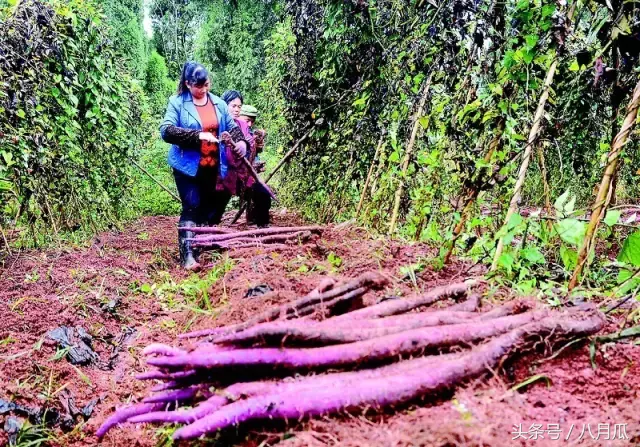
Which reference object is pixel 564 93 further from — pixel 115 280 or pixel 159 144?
pixel 159 144

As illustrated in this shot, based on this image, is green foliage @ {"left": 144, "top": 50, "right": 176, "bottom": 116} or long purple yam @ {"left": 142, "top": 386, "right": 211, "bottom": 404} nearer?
long purple yam @ {"left": 142, "top": 386, "right": 211, "bottom": 404}

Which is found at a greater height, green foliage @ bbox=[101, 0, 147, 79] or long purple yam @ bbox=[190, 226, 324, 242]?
green foliage @ bbox=[101, 0, 147, 79]

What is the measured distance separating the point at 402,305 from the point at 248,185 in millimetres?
3403

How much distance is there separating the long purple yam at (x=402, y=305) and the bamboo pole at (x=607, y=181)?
1.95 feet

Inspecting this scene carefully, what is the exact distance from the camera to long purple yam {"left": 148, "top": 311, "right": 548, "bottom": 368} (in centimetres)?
136

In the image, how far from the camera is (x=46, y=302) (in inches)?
116

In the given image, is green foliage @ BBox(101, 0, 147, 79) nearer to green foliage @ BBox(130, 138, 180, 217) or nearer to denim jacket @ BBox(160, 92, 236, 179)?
green foliage @ BBox(130, 138, 180, 217)

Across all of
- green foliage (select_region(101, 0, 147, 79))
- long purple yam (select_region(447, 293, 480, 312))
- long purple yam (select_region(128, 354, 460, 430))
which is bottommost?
long purple yam (select_region(128, 354, 460, 430))

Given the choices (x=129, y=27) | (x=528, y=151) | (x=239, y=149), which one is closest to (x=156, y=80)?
(x=129, y=27)

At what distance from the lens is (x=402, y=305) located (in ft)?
5.45

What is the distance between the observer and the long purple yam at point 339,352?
136 centimetres

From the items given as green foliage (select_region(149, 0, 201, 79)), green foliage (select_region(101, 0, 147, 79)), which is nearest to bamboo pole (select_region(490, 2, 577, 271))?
green foliage (select_region(101, 0, 147, 79))

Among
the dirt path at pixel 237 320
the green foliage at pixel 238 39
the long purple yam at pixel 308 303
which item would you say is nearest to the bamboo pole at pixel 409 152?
the dirt path at pixel 237 320

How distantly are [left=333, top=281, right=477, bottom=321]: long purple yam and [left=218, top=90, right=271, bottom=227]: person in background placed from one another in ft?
10.0
